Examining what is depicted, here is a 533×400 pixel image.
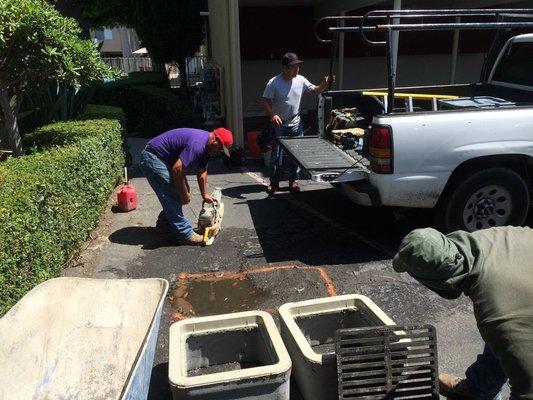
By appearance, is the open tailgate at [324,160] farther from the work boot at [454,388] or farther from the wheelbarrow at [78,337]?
the wheelbarrow at [78,337]

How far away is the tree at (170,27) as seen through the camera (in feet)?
50.1

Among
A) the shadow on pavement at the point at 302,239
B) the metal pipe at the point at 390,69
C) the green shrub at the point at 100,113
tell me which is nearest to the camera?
the metal pipe at the point at 390,69

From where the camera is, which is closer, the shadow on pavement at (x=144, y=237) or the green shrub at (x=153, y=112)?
the shadow on pavement at (x=144, y=237)

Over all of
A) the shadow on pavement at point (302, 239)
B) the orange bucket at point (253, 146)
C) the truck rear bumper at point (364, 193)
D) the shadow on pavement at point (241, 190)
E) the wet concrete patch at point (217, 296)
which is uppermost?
the truck rear bumper at point (364, 193)

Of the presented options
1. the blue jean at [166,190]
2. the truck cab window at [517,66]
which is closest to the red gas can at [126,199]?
the blue jean at [166,190]

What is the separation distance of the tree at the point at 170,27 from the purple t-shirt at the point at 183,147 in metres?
11.6

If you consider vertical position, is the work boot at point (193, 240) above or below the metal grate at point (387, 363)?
below

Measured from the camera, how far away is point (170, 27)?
50.9ft

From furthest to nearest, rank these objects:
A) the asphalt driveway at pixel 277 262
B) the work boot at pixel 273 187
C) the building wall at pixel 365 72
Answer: the building wall at pixel 365 72
the work boot at pixel 273 187
the asphalt driveway at pixel 277 262

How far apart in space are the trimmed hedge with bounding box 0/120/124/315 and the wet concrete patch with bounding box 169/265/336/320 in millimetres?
1169

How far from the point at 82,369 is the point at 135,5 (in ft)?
53.5

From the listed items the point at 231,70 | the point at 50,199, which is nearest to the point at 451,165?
the point at 50,199

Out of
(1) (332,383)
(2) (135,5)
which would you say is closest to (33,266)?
(1) (332,383)

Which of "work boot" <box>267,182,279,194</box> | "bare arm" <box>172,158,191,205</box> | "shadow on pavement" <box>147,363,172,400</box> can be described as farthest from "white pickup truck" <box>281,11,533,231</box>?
"shadow on pavement" <box>147,363,172,400</box>
